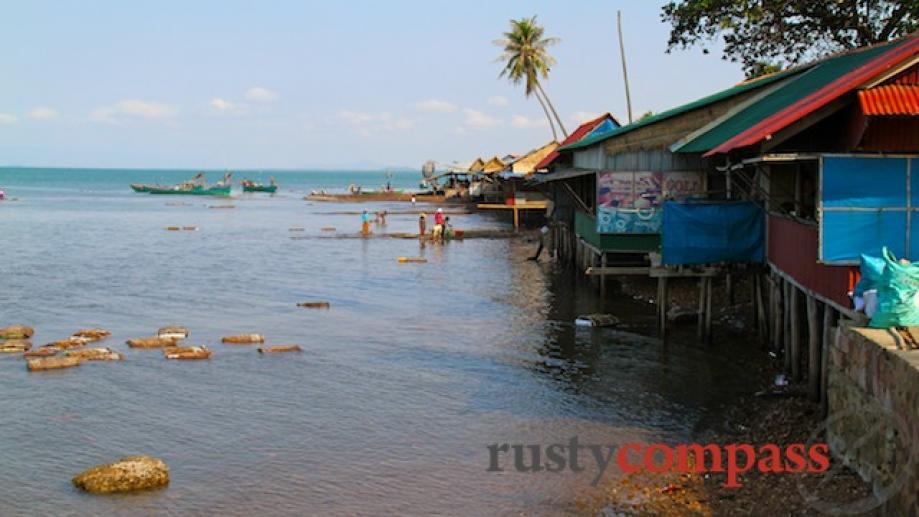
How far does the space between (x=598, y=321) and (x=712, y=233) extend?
15.3 ft

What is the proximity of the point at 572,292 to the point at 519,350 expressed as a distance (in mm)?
9123

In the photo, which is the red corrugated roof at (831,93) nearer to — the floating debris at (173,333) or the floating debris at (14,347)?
the floating debris at (173,333)

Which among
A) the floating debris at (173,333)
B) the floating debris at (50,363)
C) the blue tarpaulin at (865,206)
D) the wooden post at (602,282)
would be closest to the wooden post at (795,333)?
the blue tarpaulin at (865,206)

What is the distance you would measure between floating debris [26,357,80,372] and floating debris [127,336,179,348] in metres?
1.87

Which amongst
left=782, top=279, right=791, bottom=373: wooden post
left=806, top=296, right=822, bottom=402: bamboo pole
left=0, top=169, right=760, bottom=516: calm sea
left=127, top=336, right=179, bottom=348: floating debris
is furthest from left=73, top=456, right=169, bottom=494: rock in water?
left=782, top=279, right=791, bottom=373: wooden post

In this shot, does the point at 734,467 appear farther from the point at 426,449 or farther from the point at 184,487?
the point at 184,487

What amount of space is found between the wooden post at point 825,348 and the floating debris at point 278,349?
11.4m

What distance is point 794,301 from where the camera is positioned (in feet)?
51.5

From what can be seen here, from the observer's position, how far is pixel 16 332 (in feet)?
72.1

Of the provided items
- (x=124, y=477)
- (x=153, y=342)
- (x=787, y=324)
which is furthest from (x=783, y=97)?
(x=153, y=342)

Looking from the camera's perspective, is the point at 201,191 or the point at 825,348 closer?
the point at 825,348

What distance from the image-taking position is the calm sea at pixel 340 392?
12414mm

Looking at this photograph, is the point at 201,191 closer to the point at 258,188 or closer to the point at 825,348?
the point at 258,188

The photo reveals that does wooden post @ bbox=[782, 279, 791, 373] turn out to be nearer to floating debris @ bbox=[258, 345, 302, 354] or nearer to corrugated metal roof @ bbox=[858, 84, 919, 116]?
corrugated metal roof @ bbox=[858, 84, 919, 116]
